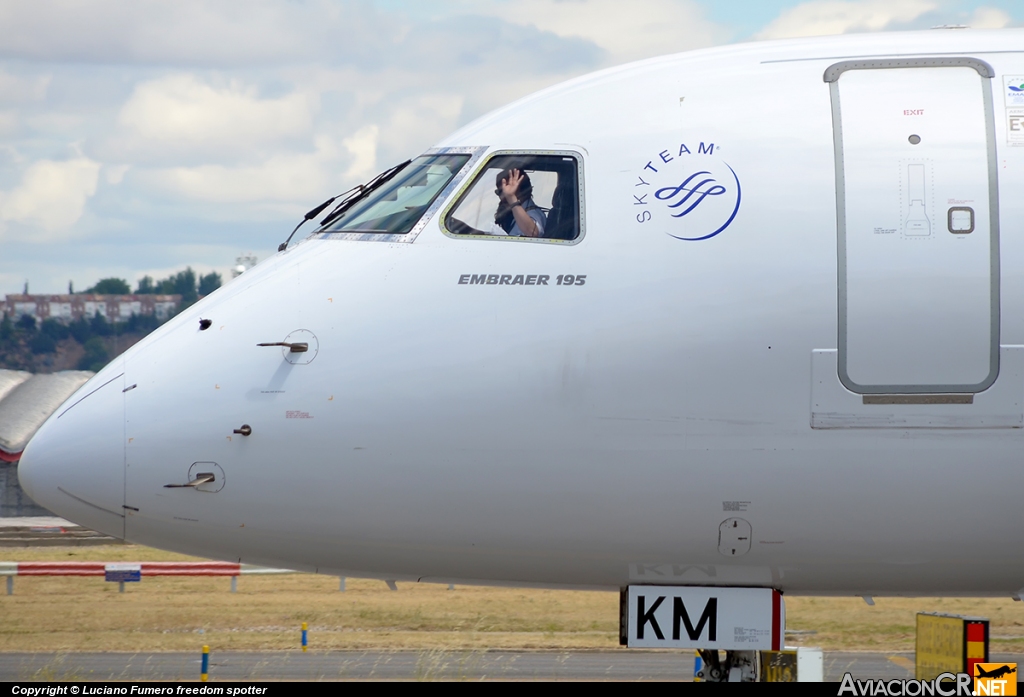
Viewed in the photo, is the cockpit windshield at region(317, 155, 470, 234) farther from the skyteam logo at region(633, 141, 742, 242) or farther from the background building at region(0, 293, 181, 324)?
the background building at region(0, 293, 181, 324)

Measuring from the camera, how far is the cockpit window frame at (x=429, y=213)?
7352mm

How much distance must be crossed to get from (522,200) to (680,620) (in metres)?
2.88

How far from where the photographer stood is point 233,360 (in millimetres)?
7055

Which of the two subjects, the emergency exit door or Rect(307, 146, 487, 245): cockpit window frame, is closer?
the emergency exit door

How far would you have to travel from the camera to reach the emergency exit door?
22.1 ft

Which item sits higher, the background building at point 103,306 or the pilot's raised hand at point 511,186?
the background building at point 103,306

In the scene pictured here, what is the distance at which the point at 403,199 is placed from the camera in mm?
7605

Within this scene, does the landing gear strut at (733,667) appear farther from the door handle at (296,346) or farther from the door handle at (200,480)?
the door handle at (200,480)

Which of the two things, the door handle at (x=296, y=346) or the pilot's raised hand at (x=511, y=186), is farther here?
the pilot's raised hand at (x=511, y=186)

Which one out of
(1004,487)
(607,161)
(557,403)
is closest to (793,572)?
(1004,487)

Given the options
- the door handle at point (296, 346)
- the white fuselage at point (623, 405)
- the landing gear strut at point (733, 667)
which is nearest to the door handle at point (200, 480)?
the white fuselage at point (623, 405)

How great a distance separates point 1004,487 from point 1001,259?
1365 mm

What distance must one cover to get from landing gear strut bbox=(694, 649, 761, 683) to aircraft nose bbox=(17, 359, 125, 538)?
3.95 m

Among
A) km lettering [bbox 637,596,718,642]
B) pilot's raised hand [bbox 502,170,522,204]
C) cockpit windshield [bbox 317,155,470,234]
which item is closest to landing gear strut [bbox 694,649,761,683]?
km lettering [bbox 637,596,718,642]
